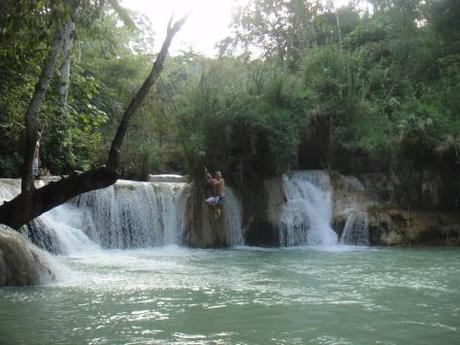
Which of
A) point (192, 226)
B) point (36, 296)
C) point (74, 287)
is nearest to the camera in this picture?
point (36, 296)

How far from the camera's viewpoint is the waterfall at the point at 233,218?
1858cm

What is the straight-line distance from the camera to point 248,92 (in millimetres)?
20281

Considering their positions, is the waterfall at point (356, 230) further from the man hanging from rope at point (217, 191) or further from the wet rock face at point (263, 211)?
the man hanging from rope at point (217, 191)

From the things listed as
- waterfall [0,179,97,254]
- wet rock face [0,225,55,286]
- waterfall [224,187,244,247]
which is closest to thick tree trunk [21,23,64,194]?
wet rock face [0,225,55,286]

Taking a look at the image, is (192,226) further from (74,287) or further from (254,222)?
(74,287)

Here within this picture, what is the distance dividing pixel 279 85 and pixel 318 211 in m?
4.40

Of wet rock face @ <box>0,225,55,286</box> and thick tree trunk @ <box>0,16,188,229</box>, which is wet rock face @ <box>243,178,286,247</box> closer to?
wet rock face @ <box>0,225,55,286</box>

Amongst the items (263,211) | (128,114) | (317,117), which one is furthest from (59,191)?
(317,117)

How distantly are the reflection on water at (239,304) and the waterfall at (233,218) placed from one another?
5.12 meters

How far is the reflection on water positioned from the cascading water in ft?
13.0

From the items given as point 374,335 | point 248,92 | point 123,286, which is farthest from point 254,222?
point 374,335

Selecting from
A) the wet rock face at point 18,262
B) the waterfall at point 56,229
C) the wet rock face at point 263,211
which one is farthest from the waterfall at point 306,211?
the wet rock face at point 18,262

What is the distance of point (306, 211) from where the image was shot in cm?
1914

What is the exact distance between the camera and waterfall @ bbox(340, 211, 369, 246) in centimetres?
1830
